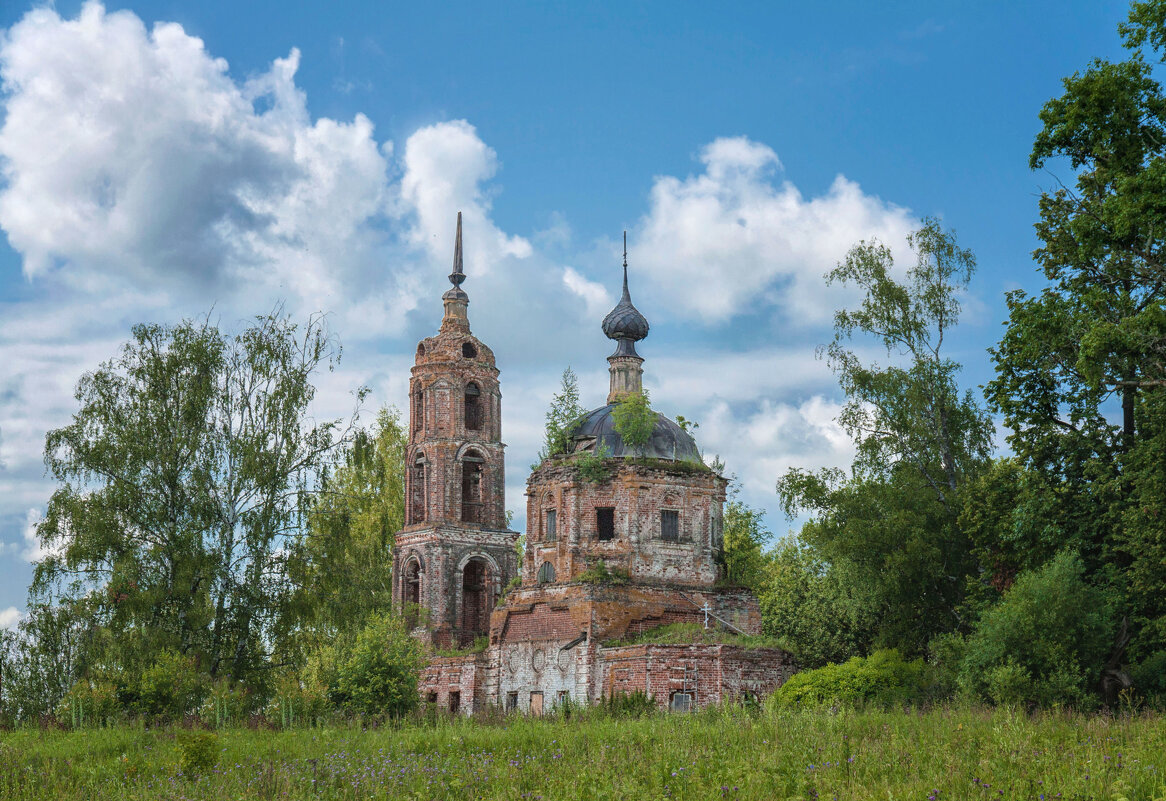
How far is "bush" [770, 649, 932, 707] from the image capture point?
98.0 ft

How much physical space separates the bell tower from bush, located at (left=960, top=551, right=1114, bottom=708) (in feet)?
76.8

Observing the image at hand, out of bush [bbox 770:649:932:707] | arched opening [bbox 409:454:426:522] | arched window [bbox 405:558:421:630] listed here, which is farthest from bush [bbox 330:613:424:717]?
arched opening [bbox 409:454:426:522]

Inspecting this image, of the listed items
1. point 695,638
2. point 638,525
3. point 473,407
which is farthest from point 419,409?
point 695,638

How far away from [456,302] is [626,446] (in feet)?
39.4

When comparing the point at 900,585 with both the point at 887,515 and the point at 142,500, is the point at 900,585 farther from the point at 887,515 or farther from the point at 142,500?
the point at 142,500

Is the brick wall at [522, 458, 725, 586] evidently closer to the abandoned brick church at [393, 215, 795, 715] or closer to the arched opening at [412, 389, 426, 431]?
the abandoned brick church at [393, 215, 795, 715]

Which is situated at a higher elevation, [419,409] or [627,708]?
[419,409]

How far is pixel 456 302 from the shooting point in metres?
48.0

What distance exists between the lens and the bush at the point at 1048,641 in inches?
937

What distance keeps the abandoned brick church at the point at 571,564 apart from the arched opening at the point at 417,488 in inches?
2.1

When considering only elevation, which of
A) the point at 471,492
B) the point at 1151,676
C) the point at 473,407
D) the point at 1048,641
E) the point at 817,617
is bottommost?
the point at 1151,676

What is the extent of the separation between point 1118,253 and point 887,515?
409 inches

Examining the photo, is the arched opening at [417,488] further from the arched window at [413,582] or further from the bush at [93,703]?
the bush at [93,703]

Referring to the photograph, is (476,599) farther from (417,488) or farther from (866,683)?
(866,683)
